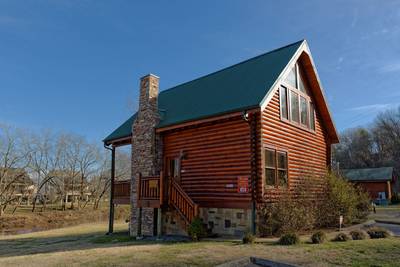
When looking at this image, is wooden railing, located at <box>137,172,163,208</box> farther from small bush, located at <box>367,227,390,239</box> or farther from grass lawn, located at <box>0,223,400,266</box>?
small bush, located at <box>367,227,390,239</box>

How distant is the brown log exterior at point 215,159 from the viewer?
11875mm

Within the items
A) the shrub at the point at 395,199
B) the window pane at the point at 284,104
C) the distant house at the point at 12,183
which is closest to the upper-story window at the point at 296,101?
the window pane at the point at 284,104

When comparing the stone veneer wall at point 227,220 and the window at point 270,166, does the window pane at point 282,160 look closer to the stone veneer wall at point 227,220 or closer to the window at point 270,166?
the window at point 270,166

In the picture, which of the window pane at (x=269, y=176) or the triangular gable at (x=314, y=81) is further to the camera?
the triangular gable at (x=314, y=81)

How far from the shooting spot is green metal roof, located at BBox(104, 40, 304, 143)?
12.2 m

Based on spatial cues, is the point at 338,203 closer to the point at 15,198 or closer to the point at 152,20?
the point at 152,20

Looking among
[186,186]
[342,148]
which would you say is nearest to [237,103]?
[186,186]

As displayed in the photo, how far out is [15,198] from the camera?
39.2 meters

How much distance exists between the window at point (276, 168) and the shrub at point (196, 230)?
2.82m

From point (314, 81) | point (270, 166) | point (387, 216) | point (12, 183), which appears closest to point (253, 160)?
point (270, 166)

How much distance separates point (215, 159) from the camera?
1280 cm

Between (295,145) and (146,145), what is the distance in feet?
21.8

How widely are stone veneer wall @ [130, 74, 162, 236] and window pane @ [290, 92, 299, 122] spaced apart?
6.02 m

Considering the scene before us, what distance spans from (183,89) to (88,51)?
12.1 m
